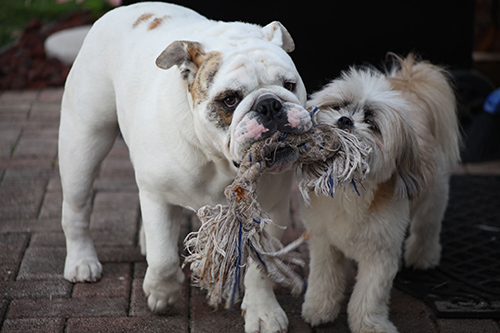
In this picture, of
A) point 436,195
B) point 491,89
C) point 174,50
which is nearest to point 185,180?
point 174,50

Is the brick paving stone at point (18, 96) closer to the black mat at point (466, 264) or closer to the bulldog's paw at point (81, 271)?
the bulldog's paw at point (81, 271)

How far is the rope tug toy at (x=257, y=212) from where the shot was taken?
8.39 feet

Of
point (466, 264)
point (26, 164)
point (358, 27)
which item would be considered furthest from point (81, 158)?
point (358, 27)

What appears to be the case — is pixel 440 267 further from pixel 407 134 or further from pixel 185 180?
pixel 185 180

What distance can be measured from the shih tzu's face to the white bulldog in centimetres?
26

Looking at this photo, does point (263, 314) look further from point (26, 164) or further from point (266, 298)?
point (26, 164)

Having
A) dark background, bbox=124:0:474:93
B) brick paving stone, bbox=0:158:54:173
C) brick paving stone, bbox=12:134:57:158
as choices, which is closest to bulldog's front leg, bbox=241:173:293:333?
dark background, bbox=124:0:474:93

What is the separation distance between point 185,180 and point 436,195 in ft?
5.00

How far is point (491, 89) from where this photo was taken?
5605mm

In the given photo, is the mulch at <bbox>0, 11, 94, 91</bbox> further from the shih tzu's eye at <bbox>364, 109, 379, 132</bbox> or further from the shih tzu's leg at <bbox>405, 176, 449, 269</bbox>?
the shih tzu's eye at <bbox>364, 109, 379, 132</bbox>

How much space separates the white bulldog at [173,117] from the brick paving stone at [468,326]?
834mm

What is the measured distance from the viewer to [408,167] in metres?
2.98

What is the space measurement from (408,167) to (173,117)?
3.64ft

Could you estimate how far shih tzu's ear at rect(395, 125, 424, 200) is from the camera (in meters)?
2.93
